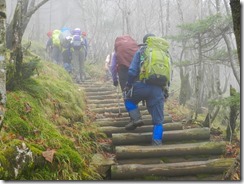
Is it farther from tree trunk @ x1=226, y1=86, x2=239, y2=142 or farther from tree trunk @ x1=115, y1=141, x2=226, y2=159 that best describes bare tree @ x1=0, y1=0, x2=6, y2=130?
tree trunk @ x1=226, y1=86, x2=239, y2=142

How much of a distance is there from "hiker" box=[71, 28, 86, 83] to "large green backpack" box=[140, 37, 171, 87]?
16.9 ft

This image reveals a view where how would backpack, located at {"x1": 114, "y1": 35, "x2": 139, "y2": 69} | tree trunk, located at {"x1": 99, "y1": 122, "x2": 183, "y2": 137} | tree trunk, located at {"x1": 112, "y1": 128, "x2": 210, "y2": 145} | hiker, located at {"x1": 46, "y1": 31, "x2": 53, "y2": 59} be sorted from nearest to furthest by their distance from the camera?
tree trunk, located at {"x1": 112, "y1": 128, "x2": 210, "y2": 145} → tree trunk, located at {"x1": 99, "y1": 122, "x2": 183, "y2": 137} → backpack, located at {"x1": 114, "y1": 35, "x2": 139, "y2": 69} → hiker, located at {"x1": 46, "y1": 31, "x2": 53, "y2": 59}

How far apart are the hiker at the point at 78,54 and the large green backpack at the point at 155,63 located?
5.14 meters

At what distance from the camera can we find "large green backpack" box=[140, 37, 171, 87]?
4.64 m

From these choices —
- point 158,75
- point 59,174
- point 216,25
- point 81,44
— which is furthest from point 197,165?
point 81,44

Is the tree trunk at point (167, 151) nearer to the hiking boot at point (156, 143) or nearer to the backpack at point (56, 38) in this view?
the hiking boot at point (156, 143)

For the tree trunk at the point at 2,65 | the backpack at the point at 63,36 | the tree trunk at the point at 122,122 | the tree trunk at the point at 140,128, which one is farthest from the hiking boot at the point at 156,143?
the backpack at the point at 63,36

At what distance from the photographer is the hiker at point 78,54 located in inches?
378

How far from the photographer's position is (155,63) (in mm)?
4633

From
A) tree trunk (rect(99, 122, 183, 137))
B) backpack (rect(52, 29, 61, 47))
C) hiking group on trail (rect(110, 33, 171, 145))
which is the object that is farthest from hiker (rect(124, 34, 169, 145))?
backpack (rect(52, 29, 61, 47))

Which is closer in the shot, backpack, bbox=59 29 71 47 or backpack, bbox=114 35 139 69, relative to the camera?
backpack, bbox=114 35 139 69

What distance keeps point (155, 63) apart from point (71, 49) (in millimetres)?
5808

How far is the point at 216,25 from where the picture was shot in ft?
20.6

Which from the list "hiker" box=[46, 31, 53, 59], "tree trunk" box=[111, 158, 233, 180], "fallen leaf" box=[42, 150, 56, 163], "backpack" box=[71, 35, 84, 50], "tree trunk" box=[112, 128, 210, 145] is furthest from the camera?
"hiker" box=[46, 31, 53, 59]
